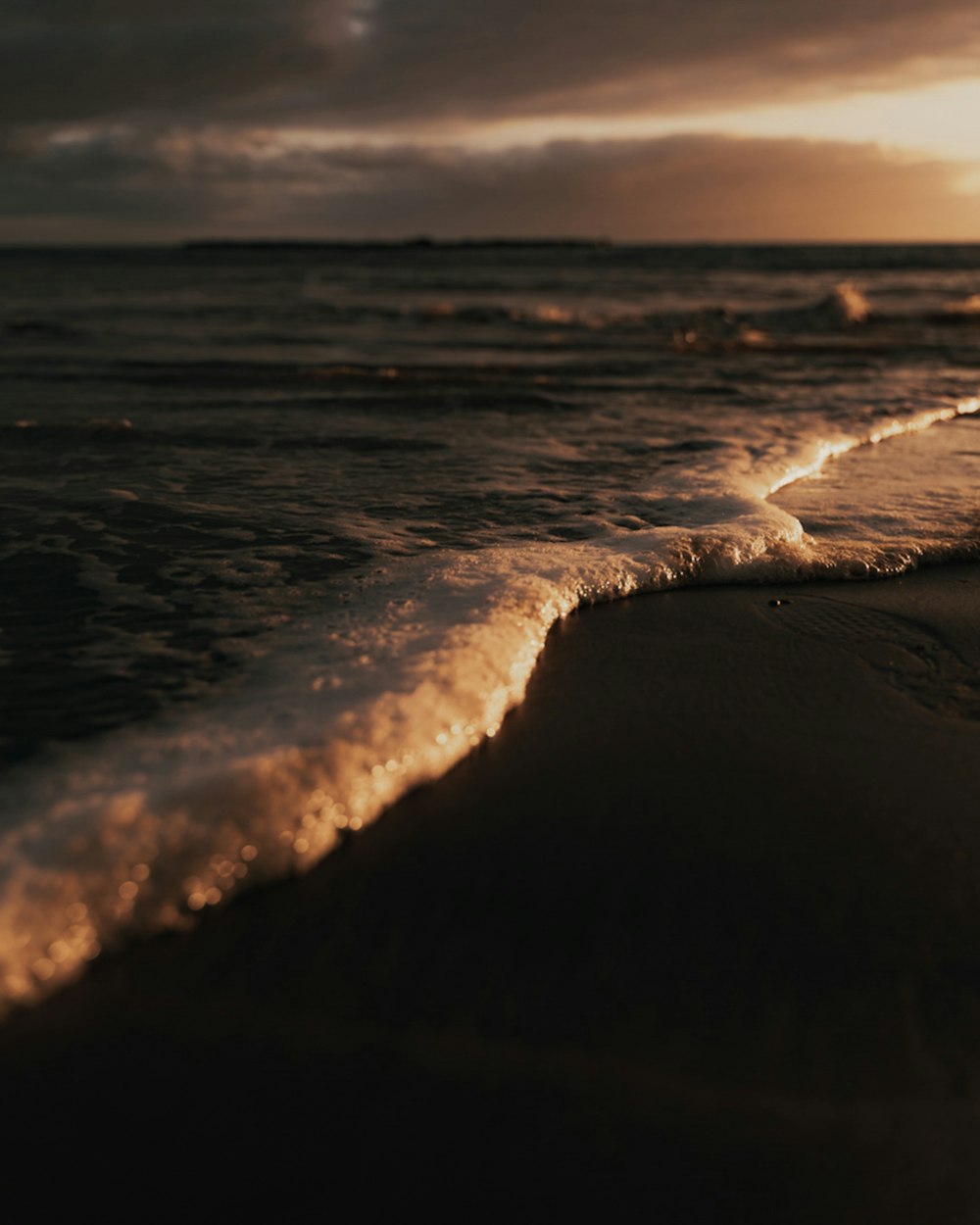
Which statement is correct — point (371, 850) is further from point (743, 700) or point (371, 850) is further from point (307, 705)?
point (743, 700)

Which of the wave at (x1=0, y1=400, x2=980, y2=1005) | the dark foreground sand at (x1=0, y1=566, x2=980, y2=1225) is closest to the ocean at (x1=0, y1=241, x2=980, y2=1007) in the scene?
the wave at (x1=0, y1=400, x2=980, y2=1005)

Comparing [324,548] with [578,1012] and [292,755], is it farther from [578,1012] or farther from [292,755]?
[578,1012]

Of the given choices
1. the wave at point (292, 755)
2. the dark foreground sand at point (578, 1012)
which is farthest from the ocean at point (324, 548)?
the dark foreground sand at point (578, 1012)

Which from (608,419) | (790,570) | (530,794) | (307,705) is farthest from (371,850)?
(608,419)

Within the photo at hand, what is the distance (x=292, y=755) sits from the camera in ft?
7.43

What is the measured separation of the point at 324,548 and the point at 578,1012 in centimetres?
267

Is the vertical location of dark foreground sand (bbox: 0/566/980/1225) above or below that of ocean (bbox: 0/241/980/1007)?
below

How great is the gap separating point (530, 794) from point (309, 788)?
0.53 m

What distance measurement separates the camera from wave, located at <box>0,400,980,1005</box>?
1860mm

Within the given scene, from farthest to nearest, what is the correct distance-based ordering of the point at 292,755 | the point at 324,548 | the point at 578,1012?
the point at 324,548 → the point at 292,755 → the point at 578,1012

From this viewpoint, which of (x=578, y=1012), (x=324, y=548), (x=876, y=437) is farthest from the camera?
(x=876, y=437)

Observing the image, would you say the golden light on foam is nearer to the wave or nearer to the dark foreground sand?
the wave

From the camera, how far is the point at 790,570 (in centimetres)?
385

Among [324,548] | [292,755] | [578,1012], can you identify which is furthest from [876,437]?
[578,1012]
